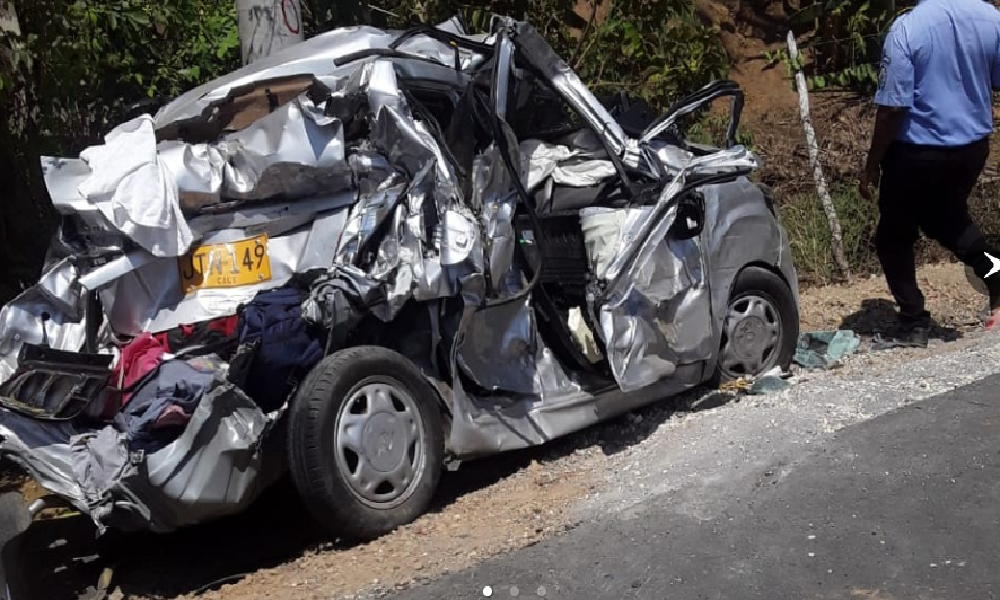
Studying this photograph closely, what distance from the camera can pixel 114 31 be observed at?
25.4ft

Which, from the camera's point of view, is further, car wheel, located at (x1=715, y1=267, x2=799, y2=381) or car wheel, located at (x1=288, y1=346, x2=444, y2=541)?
car wheel, located at (x1=715, y1=267, x2=799, y2=381)

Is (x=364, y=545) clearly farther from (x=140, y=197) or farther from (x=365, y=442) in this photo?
(x=140, y=197)

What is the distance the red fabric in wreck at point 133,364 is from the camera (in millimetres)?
4648

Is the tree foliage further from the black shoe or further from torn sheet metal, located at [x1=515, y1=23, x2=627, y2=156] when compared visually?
torn sheet metal, located at [x1=515, y1=23, x2=627, y2=156]

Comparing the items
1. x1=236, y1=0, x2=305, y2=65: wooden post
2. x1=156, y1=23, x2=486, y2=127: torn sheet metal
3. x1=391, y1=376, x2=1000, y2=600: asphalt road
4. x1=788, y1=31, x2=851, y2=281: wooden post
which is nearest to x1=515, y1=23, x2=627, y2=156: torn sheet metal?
x1=156, y1=23, x2=486, y2=127: torn sheet metal

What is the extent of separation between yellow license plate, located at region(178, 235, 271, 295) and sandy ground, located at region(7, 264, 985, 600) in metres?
1.16

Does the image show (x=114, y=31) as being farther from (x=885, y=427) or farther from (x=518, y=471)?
(x=885, y=427)

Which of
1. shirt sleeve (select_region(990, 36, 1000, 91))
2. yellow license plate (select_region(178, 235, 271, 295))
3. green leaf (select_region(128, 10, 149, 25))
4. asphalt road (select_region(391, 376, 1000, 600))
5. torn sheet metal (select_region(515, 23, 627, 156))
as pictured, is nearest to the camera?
asphalt road (select_region(391, 376, 1000, 600))

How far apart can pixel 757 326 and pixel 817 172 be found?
2.62 metres

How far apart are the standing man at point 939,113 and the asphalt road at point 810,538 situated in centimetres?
199

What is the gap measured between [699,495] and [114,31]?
17.8 feet

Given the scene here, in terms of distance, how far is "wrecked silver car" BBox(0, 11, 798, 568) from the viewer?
439 centimetres

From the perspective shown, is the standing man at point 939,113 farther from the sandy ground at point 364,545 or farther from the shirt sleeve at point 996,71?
the sandy ground at point 364,545

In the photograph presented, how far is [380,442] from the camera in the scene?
4605 mm
